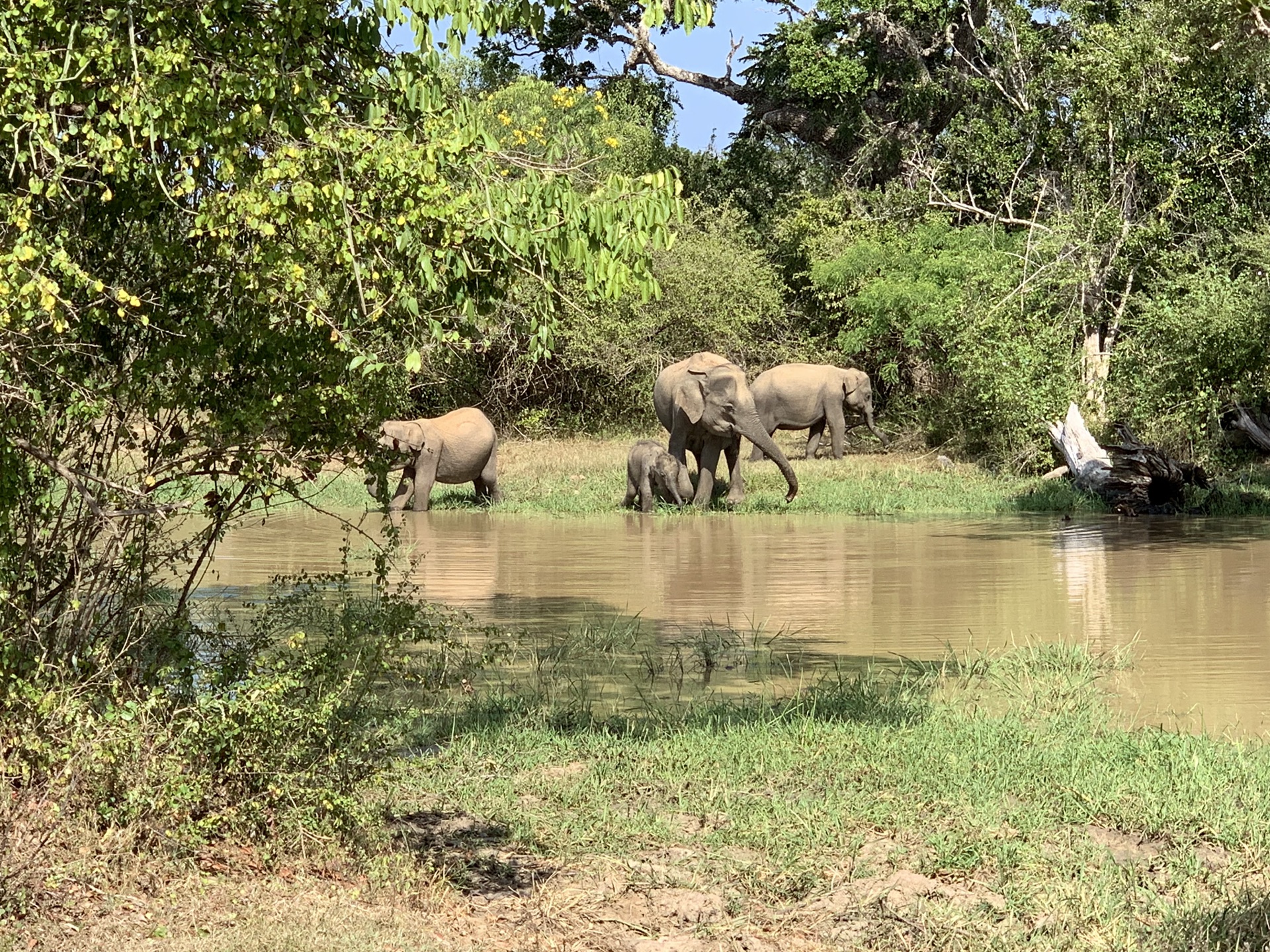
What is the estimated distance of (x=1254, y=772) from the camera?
7047 millimetres

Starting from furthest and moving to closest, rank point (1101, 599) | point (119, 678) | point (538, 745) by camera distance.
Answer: point (1101, 599), point (538, 745), point (119, 678)

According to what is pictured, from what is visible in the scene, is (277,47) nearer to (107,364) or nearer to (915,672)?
(107,364)

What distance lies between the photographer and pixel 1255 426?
2069 cm

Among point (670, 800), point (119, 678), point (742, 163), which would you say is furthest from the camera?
point (742, 163)

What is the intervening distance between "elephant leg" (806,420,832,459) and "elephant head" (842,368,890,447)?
0.60m

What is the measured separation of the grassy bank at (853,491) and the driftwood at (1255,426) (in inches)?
16.9

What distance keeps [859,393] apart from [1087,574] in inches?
500

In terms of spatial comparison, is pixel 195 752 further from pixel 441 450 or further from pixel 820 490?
pixel 820 490

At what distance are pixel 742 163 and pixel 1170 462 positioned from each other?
19070 millimetres

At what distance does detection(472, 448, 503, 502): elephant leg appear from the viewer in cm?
2111

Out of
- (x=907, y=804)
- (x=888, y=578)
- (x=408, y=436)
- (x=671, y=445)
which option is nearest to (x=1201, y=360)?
(x=671, y=445)

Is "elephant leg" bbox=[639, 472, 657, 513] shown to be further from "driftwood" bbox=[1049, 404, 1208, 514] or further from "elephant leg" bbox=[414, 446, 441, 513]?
"driftwood" bbox=[1049, 404, 1208, 514]

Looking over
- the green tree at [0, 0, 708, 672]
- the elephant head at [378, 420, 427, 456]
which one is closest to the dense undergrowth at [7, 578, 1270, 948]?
the green tree at [0, 0, 708, 672]

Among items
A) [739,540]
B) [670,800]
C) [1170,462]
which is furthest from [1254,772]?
[1170,462]
